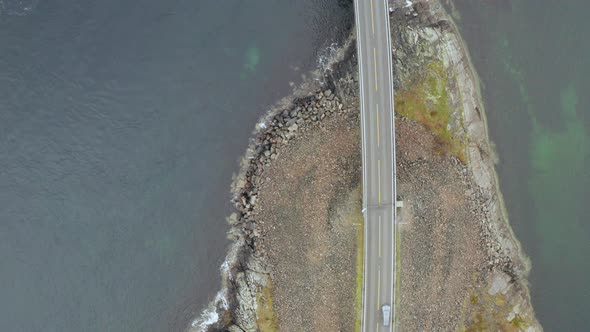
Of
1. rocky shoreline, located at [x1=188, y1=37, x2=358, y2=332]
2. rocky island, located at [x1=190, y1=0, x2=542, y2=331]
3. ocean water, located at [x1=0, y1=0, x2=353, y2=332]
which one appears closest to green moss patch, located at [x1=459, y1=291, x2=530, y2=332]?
rocky island, located at [x1=190, y1=0, x2=542, y2=331]

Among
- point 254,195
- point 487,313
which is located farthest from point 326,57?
point 487,313

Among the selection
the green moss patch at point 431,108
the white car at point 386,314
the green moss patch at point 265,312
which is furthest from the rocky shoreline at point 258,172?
the white car at point 386,314

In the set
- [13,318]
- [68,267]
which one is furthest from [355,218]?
[13,318]

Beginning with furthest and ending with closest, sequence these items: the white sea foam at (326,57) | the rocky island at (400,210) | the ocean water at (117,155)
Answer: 1. the white sea foam at (326,57)
2. the rocky island at (400,210)
3. the ocean water at (117,155)

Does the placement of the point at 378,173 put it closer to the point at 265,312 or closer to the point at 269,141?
the point at 269,141

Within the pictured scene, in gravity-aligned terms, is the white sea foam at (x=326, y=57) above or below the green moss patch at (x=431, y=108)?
above

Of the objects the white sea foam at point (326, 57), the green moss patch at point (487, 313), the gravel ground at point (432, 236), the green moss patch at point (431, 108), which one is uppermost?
the white sea foam at point (326, 57)

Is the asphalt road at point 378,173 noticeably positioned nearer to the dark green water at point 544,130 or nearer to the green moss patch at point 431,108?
the green moss patch at point 431,108
